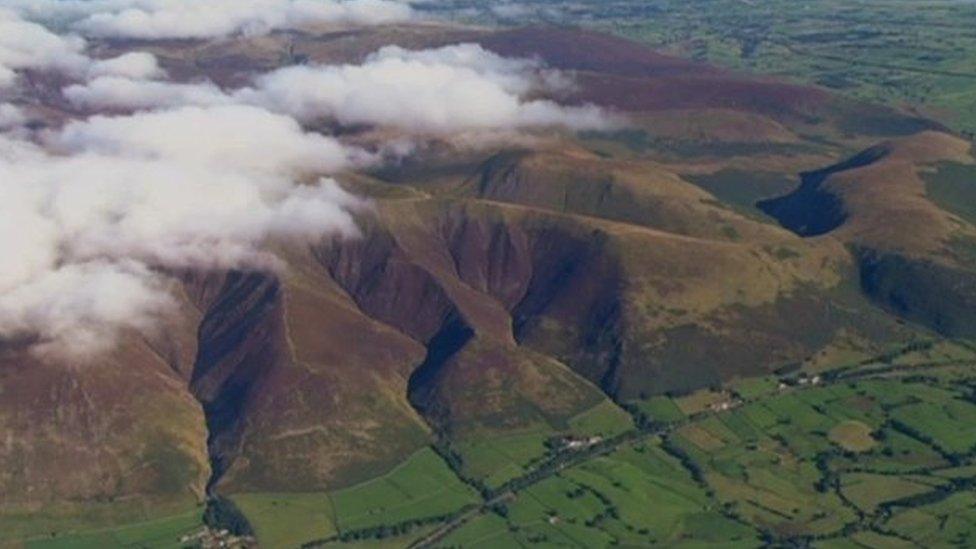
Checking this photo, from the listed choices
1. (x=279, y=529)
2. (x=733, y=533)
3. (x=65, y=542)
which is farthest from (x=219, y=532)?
(x=733, y=533)

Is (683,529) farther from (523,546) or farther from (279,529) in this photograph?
(279,529)

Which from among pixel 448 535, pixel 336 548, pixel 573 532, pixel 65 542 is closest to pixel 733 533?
pixel 573 532

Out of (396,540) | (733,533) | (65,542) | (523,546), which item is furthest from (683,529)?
(65,542)

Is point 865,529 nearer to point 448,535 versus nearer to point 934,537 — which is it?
point 934,537

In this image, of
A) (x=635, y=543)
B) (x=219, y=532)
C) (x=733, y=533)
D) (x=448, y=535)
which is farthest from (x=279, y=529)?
(x=733, y=533)

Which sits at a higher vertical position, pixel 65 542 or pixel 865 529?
pixel 865 529

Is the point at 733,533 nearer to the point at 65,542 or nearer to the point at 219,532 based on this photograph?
the point at 219,532
